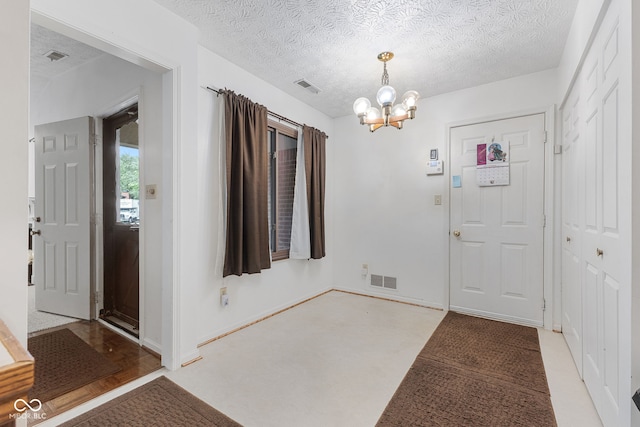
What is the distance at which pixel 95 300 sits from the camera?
2.94m

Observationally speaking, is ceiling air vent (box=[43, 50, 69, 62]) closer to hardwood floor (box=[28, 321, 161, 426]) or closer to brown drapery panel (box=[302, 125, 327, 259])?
brown drapery panel (box=[302, 125, 327, 259])

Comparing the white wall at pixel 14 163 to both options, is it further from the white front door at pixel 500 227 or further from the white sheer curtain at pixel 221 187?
the white front door at pixel 500 227

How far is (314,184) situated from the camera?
371 cm

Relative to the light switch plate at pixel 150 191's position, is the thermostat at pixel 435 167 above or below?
above

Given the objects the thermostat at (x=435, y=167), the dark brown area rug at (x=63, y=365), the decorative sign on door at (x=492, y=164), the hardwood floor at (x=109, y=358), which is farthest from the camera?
the thermostat at (x=435, y=167)

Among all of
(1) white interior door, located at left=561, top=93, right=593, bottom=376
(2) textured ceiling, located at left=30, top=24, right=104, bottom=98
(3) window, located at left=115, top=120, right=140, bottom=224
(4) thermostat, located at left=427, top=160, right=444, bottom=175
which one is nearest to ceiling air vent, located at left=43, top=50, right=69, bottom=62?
(2) textured ceiling, located at left=30, top=24, right=104, bottom=98

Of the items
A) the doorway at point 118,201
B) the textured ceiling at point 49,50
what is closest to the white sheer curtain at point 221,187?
the doorway at point 118,201

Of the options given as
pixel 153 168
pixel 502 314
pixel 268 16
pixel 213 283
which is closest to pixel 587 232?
pixel 502 314

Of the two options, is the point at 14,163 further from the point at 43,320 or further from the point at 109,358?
the point at 43,320

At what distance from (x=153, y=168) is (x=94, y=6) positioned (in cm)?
106

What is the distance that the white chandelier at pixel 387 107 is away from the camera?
2.29 meters

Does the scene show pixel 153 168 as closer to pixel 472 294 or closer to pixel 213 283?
pixel 213 283

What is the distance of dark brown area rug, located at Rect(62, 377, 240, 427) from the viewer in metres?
1.56

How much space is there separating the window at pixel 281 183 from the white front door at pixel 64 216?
5.89 feet
